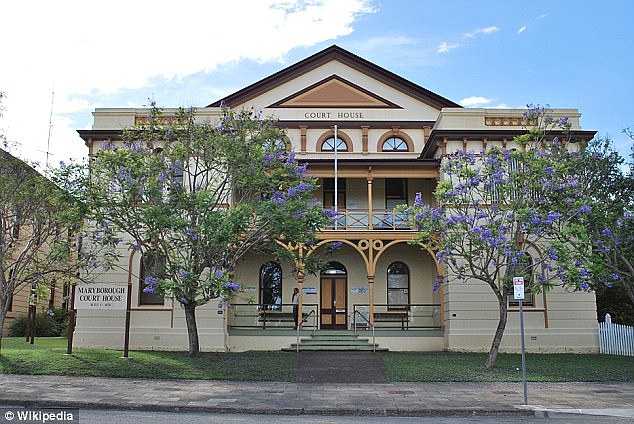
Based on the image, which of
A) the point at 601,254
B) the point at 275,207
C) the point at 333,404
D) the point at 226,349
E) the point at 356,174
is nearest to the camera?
the point at 333,404

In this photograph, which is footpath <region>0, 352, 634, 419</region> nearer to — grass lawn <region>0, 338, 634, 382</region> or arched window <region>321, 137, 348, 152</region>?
grass lawn <region>0, 338, 634, 382</region>

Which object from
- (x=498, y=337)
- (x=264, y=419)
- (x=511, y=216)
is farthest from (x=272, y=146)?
(x=264, y=419)

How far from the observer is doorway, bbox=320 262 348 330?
24234 mm

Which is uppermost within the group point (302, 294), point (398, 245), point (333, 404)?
point (398, 245)

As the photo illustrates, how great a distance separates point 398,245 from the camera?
24766 mm

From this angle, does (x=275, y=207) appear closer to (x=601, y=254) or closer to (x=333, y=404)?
(x=333, y=404)

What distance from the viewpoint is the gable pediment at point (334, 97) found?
2671 centimetres

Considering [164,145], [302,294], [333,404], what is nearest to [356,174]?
[302,294]

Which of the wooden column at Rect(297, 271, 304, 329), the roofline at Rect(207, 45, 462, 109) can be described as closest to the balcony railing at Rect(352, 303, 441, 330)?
the wooden column at Rect(297, 271, 304, 329)

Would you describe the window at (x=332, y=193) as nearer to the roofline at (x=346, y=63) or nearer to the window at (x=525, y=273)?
the roofline at (x=346, y=63)

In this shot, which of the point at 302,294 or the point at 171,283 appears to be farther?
the point at 302,294

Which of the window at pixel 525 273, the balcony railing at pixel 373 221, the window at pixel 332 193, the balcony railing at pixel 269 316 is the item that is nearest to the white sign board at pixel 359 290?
the balcony railing at pixel 269 316

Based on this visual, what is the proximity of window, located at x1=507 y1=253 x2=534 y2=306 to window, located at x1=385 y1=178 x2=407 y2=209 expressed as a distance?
5.75 meters

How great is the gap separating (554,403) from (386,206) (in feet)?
45.9
